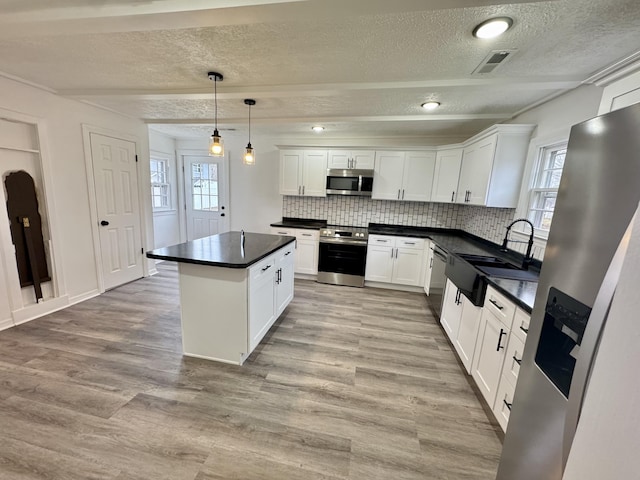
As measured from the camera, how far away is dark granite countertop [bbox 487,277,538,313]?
4.91 ft

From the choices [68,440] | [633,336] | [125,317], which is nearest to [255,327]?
[68,440]

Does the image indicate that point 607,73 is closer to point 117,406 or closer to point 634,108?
point 634,108

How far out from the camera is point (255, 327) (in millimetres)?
2338

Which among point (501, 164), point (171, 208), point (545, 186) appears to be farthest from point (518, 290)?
point (171, 208)

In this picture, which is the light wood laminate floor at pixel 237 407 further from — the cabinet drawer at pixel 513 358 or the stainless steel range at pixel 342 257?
the stainless steel range at pixel 342 257

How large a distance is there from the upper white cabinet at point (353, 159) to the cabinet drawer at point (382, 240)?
1.17m

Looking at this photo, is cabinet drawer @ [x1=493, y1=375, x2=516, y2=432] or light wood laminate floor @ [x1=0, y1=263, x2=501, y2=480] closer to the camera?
light wood laminate floor @ [x1=0, y1=263, x2=501, y2=480]

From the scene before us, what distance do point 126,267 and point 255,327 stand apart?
9.74 feet

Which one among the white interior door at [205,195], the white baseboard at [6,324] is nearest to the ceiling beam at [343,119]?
the white interior door at [205,195]

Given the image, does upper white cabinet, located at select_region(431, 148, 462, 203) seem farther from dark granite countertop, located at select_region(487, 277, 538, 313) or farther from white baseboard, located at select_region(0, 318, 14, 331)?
white baseboard, located at select_region(0, 318, 14, 331)

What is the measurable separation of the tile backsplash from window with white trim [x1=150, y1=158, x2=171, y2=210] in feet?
8.22

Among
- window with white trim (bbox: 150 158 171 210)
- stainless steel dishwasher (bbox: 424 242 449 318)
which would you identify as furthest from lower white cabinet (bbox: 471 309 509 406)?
window with white trim (bbox: 150 158 171 210)

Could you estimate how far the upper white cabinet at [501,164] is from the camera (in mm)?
2799

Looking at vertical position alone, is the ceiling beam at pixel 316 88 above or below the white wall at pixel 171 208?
above
